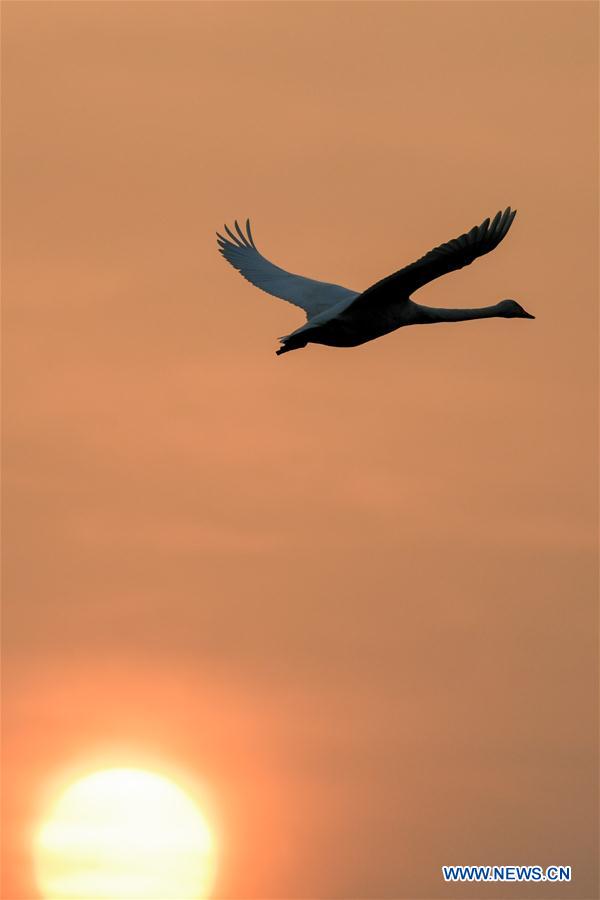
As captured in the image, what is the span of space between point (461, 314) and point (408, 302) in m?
2.18

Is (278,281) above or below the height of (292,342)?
above

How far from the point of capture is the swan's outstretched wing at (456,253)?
3703cm

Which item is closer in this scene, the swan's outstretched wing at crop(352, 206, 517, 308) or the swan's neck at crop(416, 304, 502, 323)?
the swan's outstretched wing at crop(352, 206, 517, 308)

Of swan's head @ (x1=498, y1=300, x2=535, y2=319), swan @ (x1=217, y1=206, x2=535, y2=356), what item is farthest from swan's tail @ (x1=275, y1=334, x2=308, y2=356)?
swan's head @ (x1=498, y1=300, x2=535, y2=319)

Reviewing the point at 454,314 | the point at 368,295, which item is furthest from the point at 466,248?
the point at 454,314

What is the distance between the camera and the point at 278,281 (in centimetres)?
4519

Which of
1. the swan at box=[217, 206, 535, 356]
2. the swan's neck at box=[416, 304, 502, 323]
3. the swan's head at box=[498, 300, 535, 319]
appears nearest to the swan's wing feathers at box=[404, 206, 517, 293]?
the swan at box=[217, 206, 535, 356]

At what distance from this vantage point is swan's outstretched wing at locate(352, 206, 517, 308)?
37025 millimetres

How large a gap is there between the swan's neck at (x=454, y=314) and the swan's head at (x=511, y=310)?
8cm

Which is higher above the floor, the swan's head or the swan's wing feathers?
the swan's head

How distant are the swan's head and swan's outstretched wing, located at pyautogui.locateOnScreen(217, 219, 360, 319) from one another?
8.80 feet

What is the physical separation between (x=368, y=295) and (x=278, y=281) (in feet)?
20.4

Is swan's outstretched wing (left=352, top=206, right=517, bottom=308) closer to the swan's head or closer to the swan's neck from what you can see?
the swan's neck

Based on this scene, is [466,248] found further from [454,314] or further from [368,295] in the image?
[454,314]
